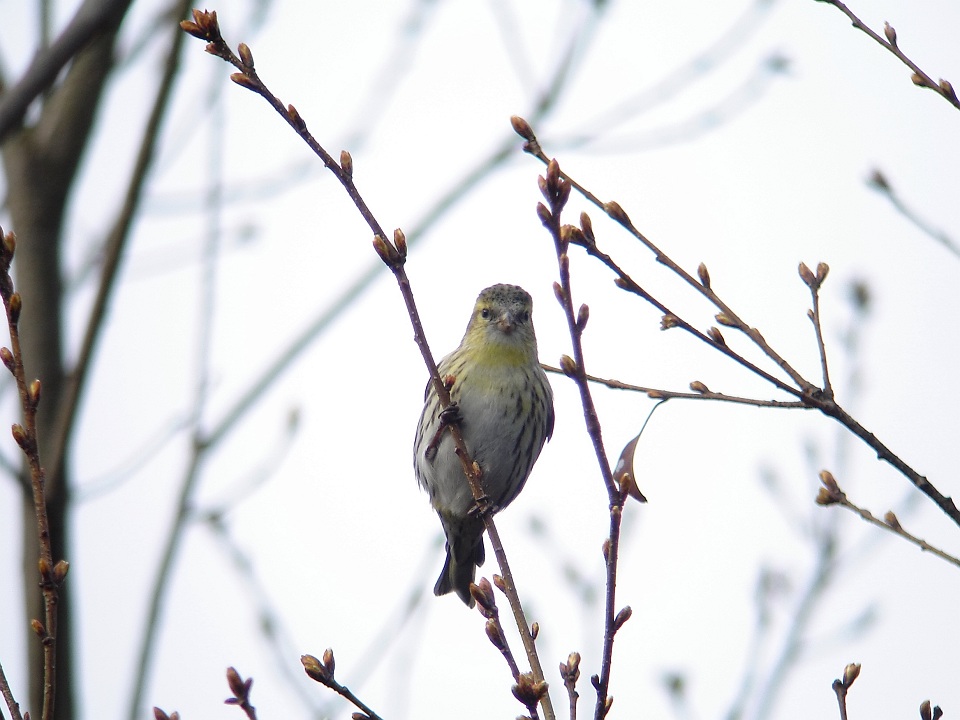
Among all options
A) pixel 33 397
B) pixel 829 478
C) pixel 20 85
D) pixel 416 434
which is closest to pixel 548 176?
pixel 829 478

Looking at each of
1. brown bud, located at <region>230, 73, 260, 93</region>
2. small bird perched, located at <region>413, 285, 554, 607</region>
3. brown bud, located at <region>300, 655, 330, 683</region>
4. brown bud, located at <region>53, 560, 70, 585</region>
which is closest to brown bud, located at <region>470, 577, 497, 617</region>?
brown bud, located at <region>300, 655, 330, 683</region>

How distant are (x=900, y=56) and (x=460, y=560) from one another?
15.0ft

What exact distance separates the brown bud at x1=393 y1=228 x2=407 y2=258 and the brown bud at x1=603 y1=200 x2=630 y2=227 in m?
0.60

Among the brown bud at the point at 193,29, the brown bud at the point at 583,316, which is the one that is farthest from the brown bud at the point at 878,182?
the brown bud at the point at 193,29

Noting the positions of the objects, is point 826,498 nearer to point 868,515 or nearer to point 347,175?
point 868,515

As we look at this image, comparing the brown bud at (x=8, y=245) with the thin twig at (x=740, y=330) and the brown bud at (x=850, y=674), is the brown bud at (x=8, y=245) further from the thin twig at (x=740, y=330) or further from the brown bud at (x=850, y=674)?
the brown bud at (x=850, y=674)

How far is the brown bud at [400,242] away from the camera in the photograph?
10.4 feet

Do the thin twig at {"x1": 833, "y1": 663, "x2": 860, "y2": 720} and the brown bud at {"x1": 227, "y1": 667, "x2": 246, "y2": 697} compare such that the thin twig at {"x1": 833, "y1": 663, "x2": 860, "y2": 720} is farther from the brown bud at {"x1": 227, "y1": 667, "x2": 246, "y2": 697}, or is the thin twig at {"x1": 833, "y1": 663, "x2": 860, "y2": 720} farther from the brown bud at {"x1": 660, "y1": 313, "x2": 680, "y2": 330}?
the brown bud at {"x1": 227, "y1": 667, "x2": 246, "y2": 697}

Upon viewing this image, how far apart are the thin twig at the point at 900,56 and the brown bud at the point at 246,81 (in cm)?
164

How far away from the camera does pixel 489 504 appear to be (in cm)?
383

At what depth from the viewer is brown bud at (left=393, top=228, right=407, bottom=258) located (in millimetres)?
3180

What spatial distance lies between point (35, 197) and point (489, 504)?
2.73 meters

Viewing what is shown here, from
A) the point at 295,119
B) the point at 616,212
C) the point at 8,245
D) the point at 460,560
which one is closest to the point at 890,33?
the point at 616,212

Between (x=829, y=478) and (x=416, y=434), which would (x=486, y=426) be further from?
(x=829, y=478)
